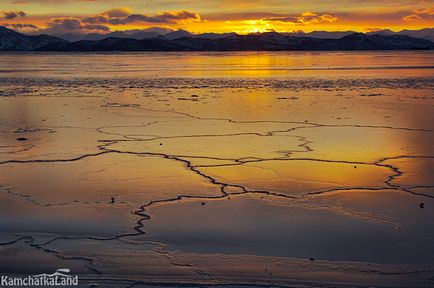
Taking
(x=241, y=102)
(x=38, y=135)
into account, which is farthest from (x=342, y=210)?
(x=241, y=102)

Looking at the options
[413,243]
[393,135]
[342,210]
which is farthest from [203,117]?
[413,243]

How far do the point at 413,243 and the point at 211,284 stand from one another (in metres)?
2.04

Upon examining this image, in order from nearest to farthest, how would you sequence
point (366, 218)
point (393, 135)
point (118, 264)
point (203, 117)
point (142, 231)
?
point (118, 264)
point (142, 231)
point (366, 218)
point (393, 135)
point (203, 117)

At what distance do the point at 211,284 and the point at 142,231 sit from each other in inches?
54.3

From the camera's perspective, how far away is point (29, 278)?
4477mm

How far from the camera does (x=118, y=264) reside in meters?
4.77

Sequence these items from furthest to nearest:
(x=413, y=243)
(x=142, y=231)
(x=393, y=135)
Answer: (x=393, y=135)
(x=142, y=231)
(x=413, y=243)

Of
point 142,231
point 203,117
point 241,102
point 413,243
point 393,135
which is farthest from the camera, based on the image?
point 241,102

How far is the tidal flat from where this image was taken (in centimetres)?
470

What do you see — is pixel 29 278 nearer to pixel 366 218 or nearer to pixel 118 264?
pixel 118 264

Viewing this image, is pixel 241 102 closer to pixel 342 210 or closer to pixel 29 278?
pixel 342 210

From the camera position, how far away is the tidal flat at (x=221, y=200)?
4703 mm

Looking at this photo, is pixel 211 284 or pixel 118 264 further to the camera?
pixel 118 264

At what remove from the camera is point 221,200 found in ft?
21.7
